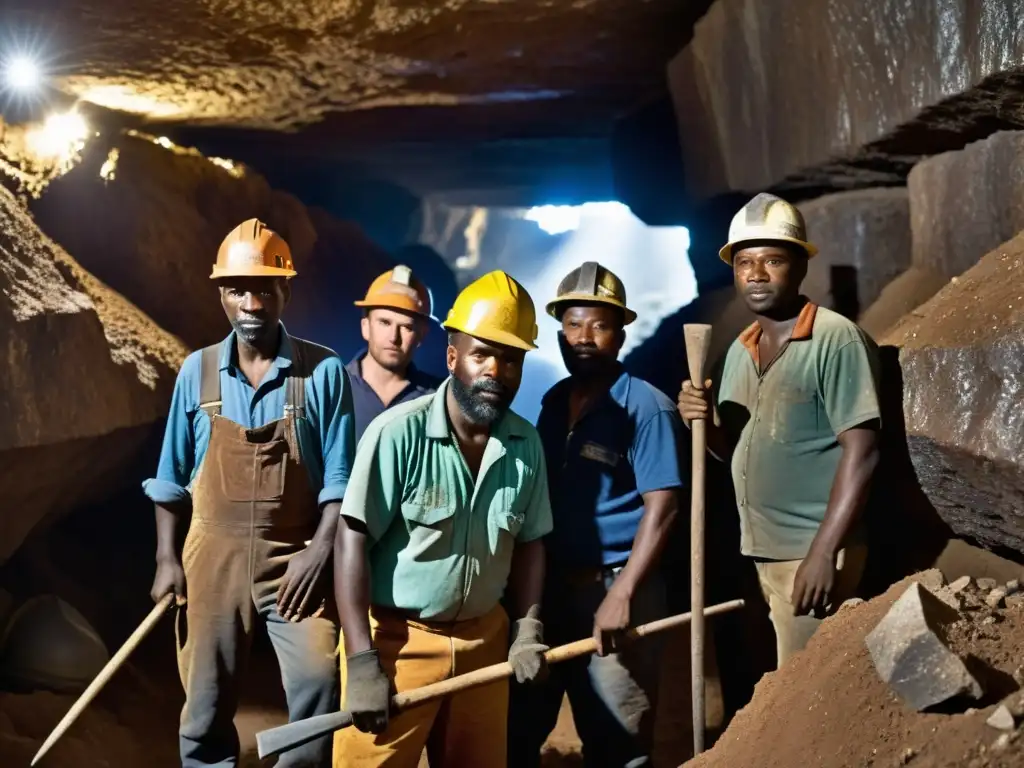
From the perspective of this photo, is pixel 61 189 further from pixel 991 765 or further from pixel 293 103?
pixel 991 765

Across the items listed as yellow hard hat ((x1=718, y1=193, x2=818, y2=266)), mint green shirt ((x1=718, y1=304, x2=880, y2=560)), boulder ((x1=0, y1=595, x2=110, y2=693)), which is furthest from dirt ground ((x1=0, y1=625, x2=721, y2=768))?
yellow hard hat ((x1=718, y1=193, x2=818, y2=266))

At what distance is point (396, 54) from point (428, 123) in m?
2.02

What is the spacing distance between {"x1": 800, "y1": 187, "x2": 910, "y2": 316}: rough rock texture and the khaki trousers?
2048 mm

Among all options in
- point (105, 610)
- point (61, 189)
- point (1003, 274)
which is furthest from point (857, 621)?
point (61, 189)

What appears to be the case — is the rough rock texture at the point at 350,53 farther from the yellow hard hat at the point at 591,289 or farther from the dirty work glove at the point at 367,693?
the dirty work glove at the point at 367,693

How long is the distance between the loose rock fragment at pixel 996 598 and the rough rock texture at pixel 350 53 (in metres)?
3.83

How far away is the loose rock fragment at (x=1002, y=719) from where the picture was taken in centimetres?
187

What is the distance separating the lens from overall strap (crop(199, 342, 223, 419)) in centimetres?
313

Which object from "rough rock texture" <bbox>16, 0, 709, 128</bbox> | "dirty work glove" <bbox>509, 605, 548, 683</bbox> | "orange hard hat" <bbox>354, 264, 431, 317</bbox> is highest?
"rough rock texture" <bbox>16, 0, 709, 128</bbox>

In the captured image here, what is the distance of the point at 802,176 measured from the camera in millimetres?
4883

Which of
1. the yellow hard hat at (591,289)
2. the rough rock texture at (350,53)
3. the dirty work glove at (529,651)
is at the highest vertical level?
the rough rock texture at (350,53)

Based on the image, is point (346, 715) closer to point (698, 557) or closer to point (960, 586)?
point (698, 557)

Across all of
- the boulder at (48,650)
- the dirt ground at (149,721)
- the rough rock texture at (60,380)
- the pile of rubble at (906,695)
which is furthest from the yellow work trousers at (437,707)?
the boulder at (48,650)

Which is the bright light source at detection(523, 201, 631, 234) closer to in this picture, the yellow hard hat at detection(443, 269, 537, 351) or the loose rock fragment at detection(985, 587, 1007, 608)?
the yellow hard hat at detection(443, 269, 537, 351)
